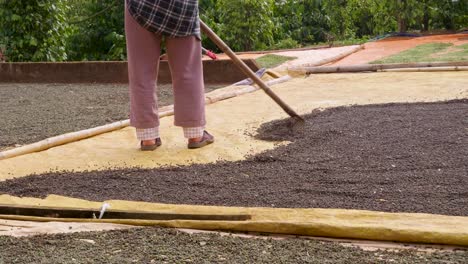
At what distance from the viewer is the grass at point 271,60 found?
720 cm

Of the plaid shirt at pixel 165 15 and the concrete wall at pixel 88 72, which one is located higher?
the plaid shirt at pixel 165 15

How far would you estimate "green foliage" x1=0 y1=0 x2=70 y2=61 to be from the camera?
812cm

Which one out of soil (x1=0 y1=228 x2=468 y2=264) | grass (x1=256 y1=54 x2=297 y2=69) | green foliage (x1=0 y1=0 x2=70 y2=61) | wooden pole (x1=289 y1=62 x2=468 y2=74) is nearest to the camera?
soil (x1=0 y1=228 x2=468 y2=264)

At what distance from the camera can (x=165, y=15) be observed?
12.6ft

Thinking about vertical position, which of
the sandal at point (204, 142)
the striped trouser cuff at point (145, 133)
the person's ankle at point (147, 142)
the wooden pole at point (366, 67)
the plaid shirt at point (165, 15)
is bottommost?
the wooden pole at point (366, 67)

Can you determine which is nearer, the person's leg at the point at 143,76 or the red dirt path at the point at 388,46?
the person's leg at the point at 143,76

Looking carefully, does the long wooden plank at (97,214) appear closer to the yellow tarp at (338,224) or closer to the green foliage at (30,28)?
the yellow tarp at (338,224)

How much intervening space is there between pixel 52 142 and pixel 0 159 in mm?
348

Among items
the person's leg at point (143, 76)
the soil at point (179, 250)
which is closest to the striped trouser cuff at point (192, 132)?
the person's leg at point (143, 76)

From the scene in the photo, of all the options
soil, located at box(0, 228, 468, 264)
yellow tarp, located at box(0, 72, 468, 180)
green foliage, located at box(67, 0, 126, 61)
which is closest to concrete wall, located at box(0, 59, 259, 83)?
yellow tarp, located at box(0, 72, 468, 180)

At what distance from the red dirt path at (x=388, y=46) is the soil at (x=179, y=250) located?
486 cm

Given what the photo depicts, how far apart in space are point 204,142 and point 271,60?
3.49 meters

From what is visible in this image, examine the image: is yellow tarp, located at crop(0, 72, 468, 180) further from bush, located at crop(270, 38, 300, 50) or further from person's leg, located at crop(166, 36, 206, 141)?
bush, located at crop(270, 38, 300, 50)

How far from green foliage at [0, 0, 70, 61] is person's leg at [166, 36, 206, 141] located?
14.7 ft
